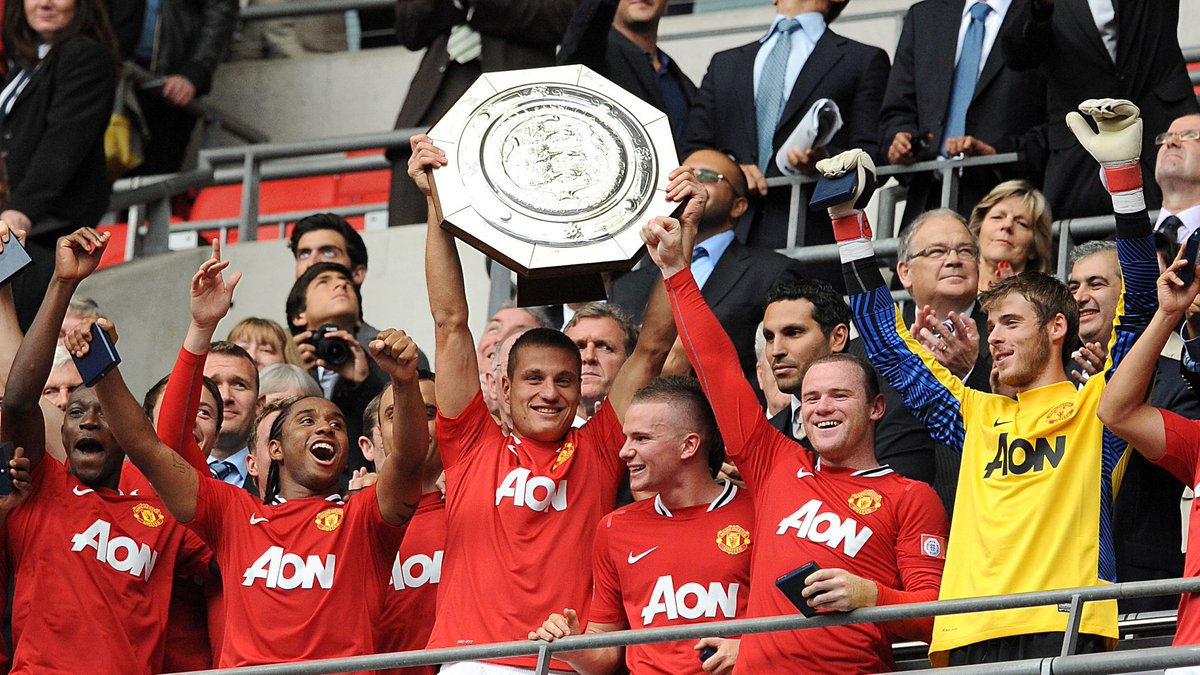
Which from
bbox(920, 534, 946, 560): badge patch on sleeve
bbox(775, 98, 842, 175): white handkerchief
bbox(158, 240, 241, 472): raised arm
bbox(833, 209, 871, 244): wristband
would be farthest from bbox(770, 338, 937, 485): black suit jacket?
bbox(775, 98, 842, 175): white handkerchief

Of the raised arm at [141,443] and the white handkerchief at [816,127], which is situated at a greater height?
the white handkerchief at [816,127]

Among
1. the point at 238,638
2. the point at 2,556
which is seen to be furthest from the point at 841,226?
the point at 2,556

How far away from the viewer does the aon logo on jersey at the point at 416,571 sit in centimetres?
702

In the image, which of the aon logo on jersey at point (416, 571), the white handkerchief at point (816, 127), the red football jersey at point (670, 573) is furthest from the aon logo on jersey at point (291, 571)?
the white handkerchief at point (816, 127)

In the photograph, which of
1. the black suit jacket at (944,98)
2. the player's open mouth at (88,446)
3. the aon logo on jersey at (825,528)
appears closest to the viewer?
the aon logo on jersey at (825,528)

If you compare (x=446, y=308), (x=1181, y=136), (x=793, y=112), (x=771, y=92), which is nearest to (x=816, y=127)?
(x=793, y=112)

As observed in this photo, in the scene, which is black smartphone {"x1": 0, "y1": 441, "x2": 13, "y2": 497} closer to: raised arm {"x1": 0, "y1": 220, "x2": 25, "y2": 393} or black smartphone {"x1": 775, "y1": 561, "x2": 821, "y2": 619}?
raised arm {"x1": 0, "y1": 220, "x2": 25, "y2": 393}

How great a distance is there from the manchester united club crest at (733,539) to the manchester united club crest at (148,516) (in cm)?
182

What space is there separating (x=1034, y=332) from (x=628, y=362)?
4.50ft

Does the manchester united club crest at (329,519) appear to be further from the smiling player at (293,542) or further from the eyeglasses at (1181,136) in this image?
the eyeglasses at (1181,136)

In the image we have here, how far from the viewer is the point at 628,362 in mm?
7008

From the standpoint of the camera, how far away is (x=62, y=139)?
1023 centimetres

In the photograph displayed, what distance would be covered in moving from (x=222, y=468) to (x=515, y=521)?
1.62m

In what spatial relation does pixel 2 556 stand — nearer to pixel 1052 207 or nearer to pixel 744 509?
pixel 744 509
